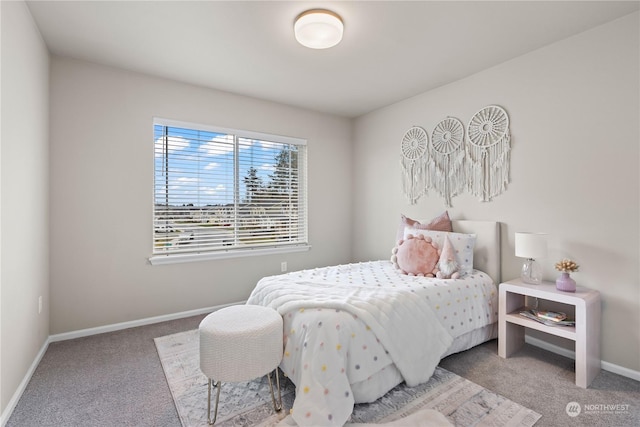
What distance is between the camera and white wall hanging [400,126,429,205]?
3.61 metres

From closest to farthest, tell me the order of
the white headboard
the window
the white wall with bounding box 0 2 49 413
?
the white wall with bounding box 0 2 49 413, the white headboard, the window

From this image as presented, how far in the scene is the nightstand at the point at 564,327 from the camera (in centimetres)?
206

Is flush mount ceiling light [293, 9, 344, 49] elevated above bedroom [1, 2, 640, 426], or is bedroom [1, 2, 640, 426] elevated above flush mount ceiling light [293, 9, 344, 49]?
flush mount ceiling light [293, 9, 344, 49]

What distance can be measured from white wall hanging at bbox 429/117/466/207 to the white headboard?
450 millimetres

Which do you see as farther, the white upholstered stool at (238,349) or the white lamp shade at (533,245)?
the white lamp shade at (533,245)

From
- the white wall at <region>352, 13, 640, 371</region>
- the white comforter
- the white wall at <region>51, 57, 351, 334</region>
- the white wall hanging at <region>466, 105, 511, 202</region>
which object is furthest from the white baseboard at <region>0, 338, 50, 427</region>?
the white wall hanging at <region>466, 105, 511, 202</region>

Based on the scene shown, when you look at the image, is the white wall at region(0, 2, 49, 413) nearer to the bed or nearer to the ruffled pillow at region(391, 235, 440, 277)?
the bed

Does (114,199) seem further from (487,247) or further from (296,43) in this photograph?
(487,247)

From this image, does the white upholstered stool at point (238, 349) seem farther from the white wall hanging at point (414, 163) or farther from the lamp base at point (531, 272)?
the white wall hanging at point (414, 163)

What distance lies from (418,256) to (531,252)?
85cm

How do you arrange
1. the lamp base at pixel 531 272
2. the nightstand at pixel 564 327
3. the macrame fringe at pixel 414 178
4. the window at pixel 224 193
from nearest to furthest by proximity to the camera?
the nightstand at pixel 564 327 < the lamp base at pixel 531 272 < the window at pixel 224 193 < the macrame fringe at pixel 414 178

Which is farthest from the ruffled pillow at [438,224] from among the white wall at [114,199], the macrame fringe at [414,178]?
the white wall at [114,199]

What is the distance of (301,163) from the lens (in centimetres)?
429

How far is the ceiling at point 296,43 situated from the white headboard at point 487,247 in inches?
60.1
